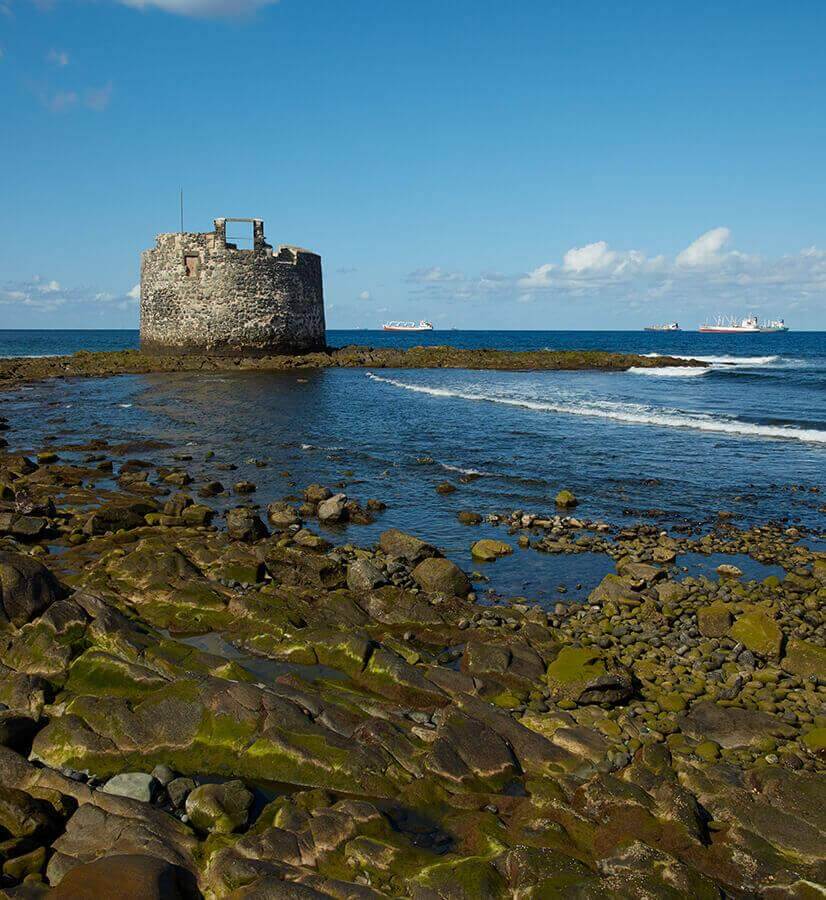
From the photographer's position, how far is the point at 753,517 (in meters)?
16.8

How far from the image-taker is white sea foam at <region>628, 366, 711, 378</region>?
55581 millimetres

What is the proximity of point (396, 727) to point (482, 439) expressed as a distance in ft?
63.3

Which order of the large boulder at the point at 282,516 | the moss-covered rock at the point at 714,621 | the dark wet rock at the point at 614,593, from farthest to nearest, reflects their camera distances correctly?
the large boulder at the point at 282,516 → the dark wet rock at the point at 614,593 → the moss-covered rock at the point at 714,621

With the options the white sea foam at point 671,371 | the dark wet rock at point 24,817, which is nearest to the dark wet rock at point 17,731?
the dark wet rock at point 24,817

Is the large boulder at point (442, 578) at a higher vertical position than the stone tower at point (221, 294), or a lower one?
lower

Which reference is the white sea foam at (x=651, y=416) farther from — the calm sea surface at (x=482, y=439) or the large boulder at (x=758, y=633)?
the large boulder at (x=758, y=633)

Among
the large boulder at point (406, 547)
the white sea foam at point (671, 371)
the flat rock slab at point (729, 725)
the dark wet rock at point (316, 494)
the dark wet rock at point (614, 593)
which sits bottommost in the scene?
the flat rock slab at point (729, 725)

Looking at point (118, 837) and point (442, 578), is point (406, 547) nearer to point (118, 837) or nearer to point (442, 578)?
point (442, 578)

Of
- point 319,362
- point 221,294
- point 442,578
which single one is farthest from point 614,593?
point 319,362

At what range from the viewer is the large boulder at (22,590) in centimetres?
958

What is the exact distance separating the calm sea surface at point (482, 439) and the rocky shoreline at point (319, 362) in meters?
3.14

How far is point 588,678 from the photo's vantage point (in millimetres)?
9156

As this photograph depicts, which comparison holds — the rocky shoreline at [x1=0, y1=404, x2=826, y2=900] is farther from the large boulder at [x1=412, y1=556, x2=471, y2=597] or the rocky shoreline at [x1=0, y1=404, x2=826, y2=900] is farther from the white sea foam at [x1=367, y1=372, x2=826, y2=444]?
the white sea foam at [x1=367, y1=372, x2=826, y2=444]

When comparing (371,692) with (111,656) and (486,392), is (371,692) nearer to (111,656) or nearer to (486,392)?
(111,656)
